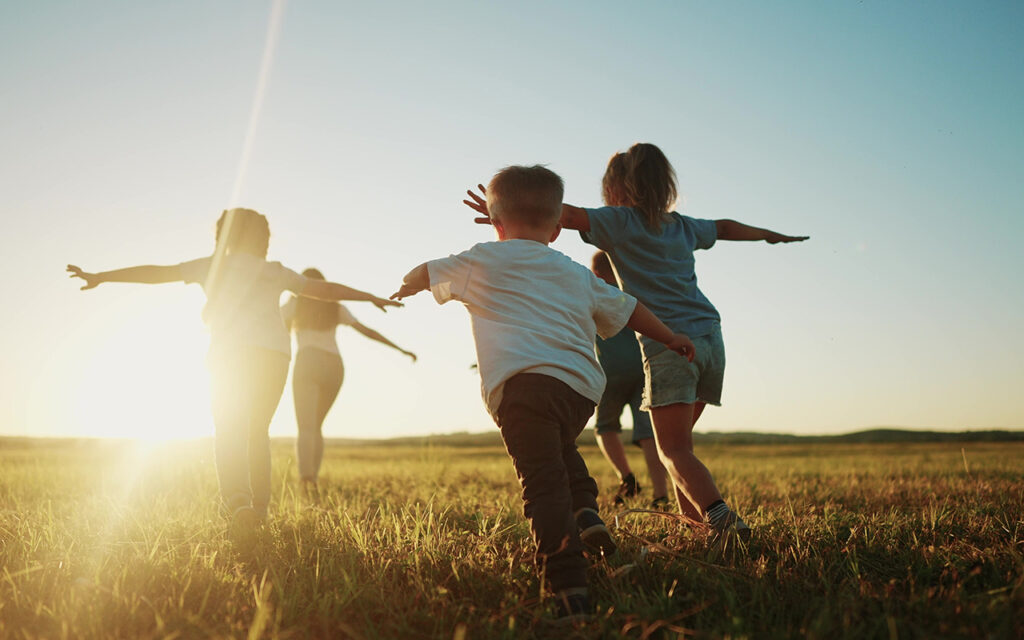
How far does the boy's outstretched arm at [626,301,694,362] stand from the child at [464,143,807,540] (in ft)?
1.14

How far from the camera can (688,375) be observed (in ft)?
12.5

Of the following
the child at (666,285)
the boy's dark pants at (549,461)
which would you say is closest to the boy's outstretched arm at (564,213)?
the child at (666,285)

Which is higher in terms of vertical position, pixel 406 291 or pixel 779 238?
pixel 779 238

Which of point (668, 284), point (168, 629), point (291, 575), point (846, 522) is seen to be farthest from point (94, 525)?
point (846, 522)

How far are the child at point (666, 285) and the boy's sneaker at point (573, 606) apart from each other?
4.42 ft

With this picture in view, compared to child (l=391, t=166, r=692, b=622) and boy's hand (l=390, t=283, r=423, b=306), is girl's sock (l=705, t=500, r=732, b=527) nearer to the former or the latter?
child (l=391, t=166, r=692, b=622)

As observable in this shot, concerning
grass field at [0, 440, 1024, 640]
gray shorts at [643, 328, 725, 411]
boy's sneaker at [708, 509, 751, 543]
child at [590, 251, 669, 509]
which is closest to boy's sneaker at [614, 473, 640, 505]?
child at [590, 251, 669, 509]

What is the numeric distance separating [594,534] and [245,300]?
3.12 meters

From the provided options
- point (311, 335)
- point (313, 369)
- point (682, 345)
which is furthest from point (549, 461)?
point (311, 335)

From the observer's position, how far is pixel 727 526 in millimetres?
3297

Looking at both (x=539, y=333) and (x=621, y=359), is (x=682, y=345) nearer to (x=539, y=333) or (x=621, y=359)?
(x=539, y=333)

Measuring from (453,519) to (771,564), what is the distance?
1998 millimetres

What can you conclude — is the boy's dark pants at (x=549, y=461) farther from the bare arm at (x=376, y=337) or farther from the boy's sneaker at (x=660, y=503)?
the bare arm at (x=376, y=337)

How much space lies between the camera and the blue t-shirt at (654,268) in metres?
3.92
